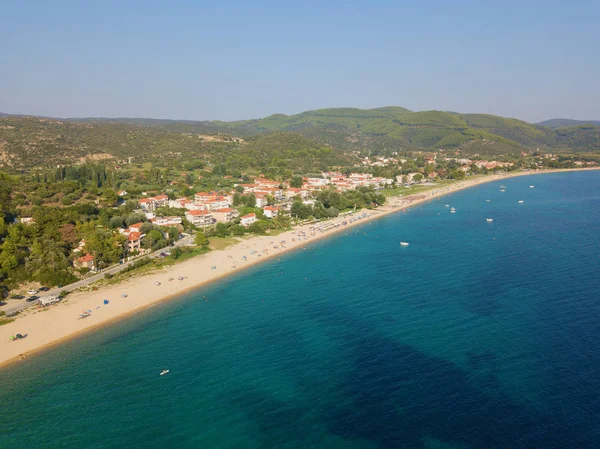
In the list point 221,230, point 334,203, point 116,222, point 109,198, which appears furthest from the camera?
point 334,203

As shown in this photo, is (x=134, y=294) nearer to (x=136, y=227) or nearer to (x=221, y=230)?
(x=136, y=227)

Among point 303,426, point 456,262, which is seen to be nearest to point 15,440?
point 303,426

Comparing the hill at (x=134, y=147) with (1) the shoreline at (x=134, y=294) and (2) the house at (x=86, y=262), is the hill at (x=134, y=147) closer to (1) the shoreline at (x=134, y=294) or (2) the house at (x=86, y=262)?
(2) the house at (x=86, y=262)

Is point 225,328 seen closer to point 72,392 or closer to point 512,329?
point 72,392

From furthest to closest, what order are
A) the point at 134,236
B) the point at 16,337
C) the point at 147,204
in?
the point at 147,204, the point at 134,236, the point at 16,337

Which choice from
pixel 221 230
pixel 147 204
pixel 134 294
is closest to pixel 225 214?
pixel 221 230

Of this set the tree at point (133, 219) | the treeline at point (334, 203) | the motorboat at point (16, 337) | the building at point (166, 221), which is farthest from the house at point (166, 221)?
the motorboat at point (16, 337)
